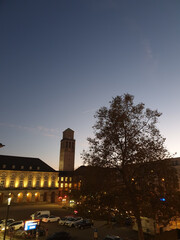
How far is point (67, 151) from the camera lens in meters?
111

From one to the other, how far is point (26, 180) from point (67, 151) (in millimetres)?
36422

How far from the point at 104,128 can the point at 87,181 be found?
5.43m

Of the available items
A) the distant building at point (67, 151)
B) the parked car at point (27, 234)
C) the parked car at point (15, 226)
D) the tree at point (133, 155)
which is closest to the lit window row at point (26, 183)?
the distant building at point (67, 151)

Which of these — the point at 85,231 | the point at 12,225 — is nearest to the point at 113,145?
the point at 85,231

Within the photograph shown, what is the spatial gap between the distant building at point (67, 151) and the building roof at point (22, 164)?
2360cm

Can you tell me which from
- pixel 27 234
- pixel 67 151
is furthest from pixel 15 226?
pixel 67 151

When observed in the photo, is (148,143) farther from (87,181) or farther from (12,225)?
(12,225)

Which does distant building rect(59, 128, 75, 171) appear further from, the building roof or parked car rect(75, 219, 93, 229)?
parked car rect(75, 219, 93, 229)

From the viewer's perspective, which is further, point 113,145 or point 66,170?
point 66,170

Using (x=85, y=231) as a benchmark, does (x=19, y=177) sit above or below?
above

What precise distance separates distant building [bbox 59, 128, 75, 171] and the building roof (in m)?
23.6

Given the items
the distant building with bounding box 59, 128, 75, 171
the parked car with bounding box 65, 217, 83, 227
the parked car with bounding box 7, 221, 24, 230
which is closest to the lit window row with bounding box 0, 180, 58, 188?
the distant building with bounding box 59, 128, 75, 171

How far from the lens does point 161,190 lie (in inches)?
644

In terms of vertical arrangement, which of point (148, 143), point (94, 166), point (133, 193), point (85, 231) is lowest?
point (85, 231)
